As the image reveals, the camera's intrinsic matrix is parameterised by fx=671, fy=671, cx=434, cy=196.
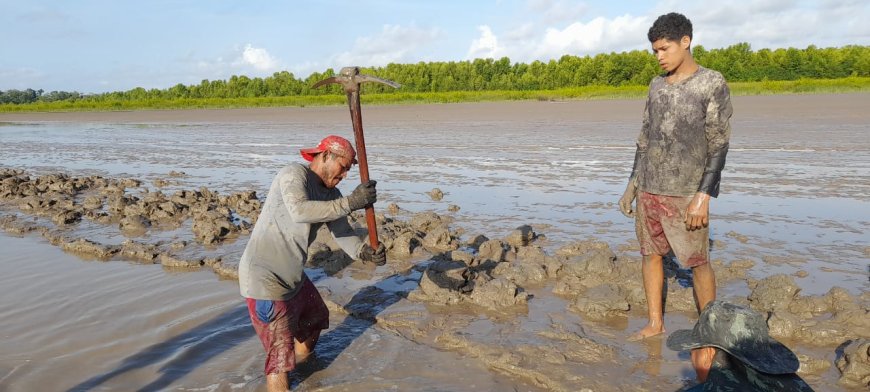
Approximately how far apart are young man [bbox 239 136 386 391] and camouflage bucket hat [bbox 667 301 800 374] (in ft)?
6.29

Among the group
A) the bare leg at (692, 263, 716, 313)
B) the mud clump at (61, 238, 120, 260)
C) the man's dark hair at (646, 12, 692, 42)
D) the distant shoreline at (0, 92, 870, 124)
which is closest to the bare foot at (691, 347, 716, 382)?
the bare leg at (692, 263, 716, 313)

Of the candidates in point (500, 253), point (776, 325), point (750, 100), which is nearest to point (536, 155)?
point (500, 253)

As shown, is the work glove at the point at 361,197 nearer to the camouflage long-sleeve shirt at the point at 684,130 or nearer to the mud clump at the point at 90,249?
the camouflage long-sleeve shirt at the point at 684,130

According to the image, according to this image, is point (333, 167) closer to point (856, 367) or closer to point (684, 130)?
point (684, 130)

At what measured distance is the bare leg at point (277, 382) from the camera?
3.79 m

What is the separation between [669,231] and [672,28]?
1.16 metres

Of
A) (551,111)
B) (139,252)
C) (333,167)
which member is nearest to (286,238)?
(333,167)

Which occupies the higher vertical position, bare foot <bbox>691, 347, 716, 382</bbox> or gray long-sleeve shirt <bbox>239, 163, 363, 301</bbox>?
gray long-sleeve shirt <bbox>239, 163, 363, 301</bbox>

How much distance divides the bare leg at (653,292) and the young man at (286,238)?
5.95 feet

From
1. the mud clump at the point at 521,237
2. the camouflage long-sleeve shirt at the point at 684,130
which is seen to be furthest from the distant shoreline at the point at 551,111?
the camouflage long-sleeve shirt at the point at 684,130

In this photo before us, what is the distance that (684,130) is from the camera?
381 centimetres

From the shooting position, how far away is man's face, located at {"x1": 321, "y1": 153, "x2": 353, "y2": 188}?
3713 millimetres

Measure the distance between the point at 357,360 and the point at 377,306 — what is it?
96cm

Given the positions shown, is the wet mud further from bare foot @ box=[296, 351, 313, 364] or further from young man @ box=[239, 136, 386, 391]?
young man @ box=[239, 136, 386, 391]
